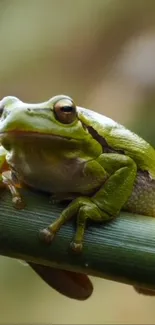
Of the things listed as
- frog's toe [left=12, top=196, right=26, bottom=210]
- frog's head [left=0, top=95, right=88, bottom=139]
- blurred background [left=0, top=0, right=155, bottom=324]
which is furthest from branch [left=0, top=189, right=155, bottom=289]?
blurred background [left=0, top=0, right=155, bottom=324]

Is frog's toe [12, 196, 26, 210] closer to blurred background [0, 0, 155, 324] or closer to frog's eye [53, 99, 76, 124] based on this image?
frog's eye [53, 99, 76, 124]

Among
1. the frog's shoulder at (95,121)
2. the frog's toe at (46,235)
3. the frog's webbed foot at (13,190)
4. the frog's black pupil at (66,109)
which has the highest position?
the frog's black pupil at (66,109)

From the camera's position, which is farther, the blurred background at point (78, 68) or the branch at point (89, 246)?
the blurred background at point (78, 68)

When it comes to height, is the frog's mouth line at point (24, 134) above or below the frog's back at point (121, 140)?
above

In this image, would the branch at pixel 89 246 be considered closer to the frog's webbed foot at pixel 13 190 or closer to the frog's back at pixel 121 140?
the frog's webbed foot at pixel 13 190

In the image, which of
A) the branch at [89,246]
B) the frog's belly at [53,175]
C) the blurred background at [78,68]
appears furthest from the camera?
the blurred background at [78,68]

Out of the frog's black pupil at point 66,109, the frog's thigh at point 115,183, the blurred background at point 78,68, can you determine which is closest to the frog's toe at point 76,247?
the frog's thigh at point 115,183

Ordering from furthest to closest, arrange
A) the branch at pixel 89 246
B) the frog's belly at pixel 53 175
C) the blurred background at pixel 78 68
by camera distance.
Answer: the blurred background at pixel 78 68, the frog's belly at pixel 53 175, the branch at pixel 89 246

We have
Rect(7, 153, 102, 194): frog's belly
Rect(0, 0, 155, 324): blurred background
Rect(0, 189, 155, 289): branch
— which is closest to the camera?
Rect(0, 189, 155, 289): branch
